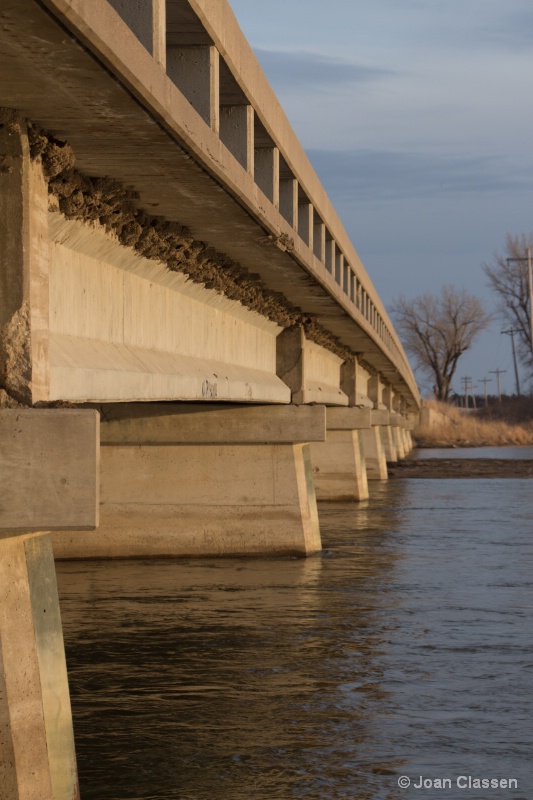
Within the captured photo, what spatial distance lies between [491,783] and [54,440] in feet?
11.2

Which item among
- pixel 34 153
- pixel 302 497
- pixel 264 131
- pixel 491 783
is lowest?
pixel 491 783

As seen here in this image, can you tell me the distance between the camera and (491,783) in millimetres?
7594

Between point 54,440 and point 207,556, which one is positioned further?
point 207,556

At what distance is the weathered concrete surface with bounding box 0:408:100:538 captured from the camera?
244 inches

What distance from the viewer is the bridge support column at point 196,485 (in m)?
17.1

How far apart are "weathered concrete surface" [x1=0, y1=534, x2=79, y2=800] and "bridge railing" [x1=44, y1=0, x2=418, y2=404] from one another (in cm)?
276

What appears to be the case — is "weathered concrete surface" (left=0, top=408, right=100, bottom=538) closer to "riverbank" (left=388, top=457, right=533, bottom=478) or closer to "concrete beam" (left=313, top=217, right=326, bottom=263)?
"concrete beam" (left=313, top=217, right=326, bottom=263)

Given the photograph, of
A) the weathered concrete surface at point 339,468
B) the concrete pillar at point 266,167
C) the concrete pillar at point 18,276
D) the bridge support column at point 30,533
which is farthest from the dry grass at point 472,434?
the bridge support column at point 30,533

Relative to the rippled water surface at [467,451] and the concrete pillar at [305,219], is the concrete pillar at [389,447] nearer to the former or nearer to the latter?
the rippled water surface at [467,451]

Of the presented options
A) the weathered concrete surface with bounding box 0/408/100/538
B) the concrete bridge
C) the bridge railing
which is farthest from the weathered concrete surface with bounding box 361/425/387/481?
the weathered concrete surface with bounding box 0/408/100/538

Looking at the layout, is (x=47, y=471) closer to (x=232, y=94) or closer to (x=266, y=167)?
(x=232, y=94)

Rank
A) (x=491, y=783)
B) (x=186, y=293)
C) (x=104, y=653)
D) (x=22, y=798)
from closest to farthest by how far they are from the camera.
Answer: (x=22, y=798), (x=491, y=783), (x=104, y=653), (x=186, y=293)

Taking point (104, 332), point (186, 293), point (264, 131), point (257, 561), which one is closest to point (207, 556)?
point (257, 561)

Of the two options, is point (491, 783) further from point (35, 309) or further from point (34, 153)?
point (34, 153)
